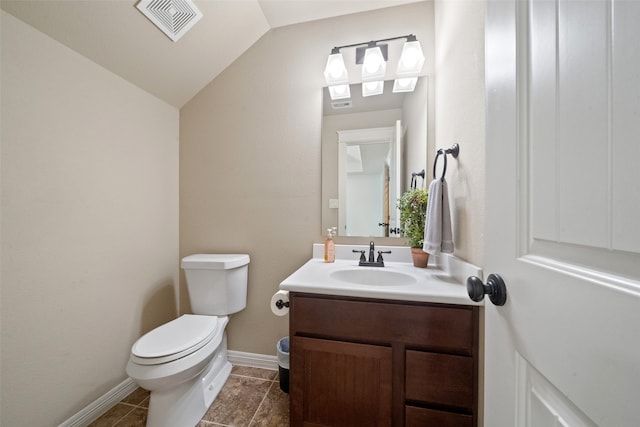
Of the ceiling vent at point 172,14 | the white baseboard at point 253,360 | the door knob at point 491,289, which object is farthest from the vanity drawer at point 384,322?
the ceiling vent at point 172,14

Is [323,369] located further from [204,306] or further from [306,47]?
[306,47]

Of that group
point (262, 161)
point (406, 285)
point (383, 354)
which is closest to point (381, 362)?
point (383, 354)

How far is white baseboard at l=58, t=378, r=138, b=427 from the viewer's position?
1136 mm

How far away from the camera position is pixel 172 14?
1236mm

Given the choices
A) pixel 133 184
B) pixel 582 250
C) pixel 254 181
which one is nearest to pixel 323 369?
pixel 582 250

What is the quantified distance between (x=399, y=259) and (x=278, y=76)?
1.50 m

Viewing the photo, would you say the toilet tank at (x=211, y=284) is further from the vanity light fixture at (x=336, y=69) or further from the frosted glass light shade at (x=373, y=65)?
the frosted glass light shade at (x=373, y=65)

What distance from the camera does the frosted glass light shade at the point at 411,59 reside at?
136 cm

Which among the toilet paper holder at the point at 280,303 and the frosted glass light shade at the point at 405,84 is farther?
the frosted glass light shade at the point at 405,84

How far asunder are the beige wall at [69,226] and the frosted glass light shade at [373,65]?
1456mm

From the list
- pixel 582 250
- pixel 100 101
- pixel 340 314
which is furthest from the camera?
pixel 100 101

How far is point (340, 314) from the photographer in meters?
0.94

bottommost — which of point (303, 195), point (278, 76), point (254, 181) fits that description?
point (303, 195)

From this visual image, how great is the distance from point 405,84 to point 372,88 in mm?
203
